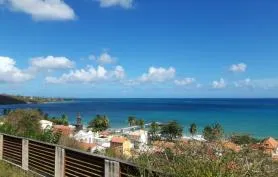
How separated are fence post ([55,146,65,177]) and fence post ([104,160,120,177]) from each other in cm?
148

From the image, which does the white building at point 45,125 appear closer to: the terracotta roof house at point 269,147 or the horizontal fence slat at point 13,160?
the horizontal fence slat at point 13,160

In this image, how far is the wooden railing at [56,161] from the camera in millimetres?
4930

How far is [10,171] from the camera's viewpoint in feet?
25.7

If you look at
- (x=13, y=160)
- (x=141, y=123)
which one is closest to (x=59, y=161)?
(x=13, y=160)

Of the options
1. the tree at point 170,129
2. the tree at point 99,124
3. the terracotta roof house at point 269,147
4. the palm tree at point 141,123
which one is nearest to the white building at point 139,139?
the terracotta roof house at point 269,147

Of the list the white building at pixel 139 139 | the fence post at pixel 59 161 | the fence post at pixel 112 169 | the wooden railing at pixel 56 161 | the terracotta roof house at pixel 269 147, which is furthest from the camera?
the fence post at pixel 59 161

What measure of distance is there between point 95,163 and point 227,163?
255 centimetres

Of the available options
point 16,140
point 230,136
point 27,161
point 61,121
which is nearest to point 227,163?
point 230,136

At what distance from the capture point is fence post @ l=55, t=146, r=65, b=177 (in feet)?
20.8

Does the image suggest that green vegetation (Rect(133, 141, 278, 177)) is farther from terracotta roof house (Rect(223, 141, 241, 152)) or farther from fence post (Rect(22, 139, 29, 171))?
fence post (Rect(22, 139, 29, 171))

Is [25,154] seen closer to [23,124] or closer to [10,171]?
[10,171]

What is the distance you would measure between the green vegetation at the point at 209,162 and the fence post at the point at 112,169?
98cm

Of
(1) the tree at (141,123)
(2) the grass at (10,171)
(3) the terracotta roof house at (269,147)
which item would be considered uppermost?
(3) the terracotta roof house at (269,147)

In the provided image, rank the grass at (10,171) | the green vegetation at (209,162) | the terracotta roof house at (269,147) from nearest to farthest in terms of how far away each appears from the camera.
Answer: the green vegetation at (209,162), the terracotta roof house at (269,147), the grass at (10,171)
